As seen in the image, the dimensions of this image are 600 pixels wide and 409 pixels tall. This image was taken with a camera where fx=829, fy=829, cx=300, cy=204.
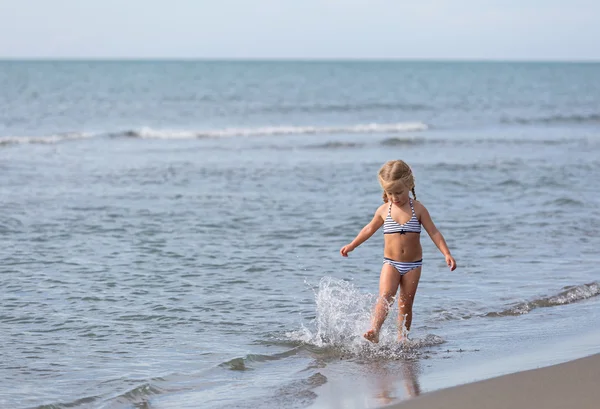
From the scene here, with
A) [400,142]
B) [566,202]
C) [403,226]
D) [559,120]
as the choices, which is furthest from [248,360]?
[559,120]

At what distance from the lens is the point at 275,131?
30.8 metres

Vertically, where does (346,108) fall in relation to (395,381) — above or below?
above

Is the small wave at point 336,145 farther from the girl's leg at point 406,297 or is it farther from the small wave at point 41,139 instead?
the girl's leg at point 406,297

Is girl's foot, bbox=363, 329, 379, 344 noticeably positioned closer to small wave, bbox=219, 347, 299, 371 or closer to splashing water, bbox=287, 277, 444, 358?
splashing water, bbox=287, 277, 444, 358

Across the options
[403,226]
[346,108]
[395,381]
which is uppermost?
[346,108]

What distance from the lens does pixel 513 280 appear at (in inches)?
341

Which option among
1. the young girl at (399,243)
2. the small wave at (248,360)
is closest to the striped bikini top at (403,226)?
the young girl at (399,243)

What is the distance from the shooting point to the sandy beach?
463 centimetres

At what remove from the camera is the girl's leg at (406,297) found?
6.37m

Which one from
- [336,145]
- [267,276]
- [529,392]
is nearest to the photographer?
[529,392]

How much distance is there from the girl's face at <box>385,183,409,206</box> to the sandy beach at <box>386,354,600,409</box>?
1.62m

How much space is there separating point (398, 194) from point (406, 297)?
825 millimetres

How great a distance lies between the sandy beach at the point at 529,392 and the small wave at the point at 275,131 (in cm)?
2386

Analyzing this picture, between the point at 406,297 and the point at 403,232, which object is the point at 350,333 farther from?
the point at 403,232
